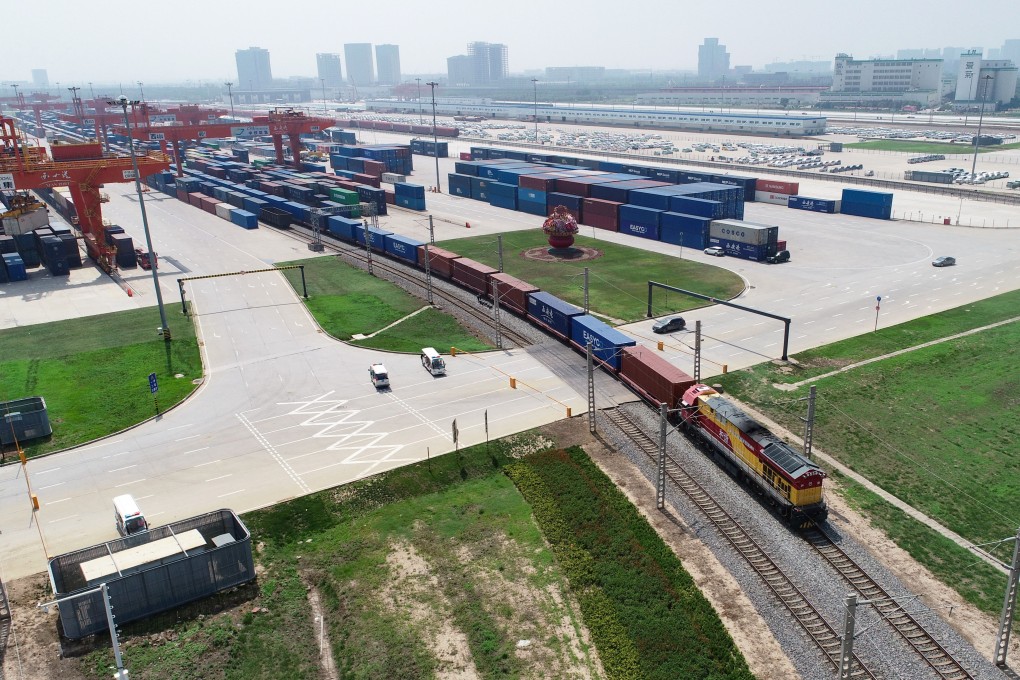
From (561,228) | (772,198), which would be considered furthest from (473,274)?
(772,198)

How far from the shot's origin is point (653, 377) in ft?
161

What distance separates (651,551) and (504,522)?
306 inches

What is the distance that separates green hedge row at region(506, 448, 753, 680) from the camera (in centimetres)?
2806

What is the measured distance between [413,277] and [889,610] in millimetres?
64109

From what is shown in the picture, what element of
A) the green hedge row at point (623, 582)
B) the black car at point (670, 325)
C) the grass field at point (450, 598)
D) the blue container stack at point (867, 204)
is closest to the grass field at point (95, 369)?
the grass field at point (450, 598)

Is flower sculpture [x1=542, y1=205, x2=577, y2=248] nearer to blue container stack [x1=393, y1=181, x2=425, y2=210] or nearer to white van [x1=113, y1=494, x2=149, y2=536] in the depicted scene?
blue container stack [x1=393, y1=181, x2=425, y2=210]

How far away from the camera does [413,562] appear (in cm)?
3444

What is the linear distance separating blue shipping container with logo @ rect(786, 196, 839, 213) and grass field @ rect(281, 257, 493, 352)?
254 ft

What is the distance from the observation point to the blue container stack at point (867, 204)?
112062mm

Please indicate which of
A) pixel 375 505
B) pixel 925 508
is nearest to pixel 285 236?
pixel 375 505

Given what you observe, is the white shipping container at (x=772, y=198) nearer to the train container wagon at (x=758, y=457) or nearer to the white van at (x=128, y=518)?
the train container wagon at (x=758, y=457)

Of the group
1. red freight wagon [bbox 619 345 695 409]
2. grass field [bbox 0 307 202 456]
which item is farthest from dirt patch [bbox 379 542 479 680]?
grass field [bbox 0 307 202 456]

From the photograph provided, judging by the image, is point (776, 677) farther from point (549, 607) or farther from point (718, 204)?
point (718, 204)

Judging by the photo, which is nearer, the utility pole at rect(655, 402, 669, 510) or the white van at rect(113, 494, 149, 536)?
the white van at rect(113, 494, 149, 536)
